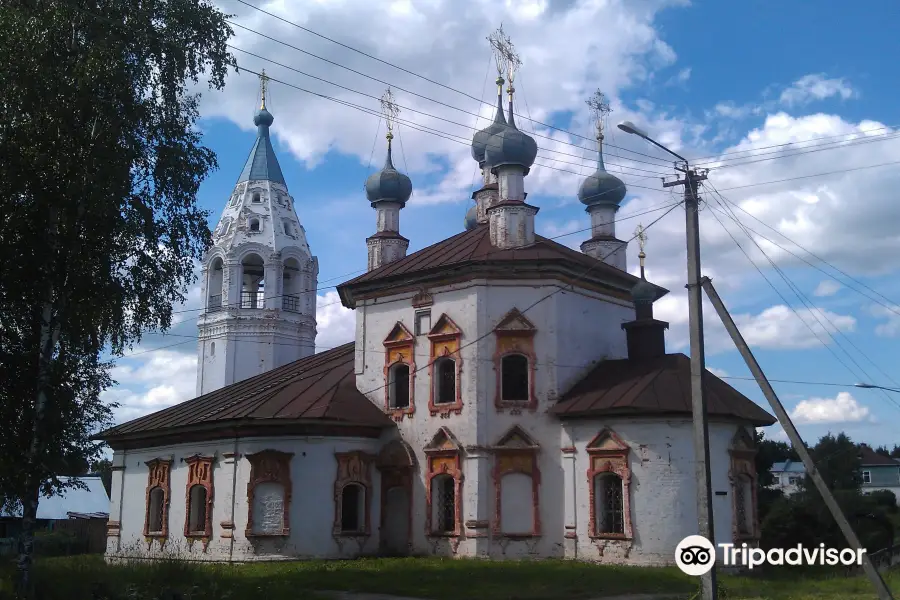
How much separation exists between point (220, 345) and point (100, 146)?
21206 mm

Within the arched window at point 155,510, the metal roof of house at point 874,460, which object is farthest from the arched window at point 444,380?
the metal roof of house at point 874,460

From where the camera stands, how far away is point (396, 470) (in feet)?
77.6

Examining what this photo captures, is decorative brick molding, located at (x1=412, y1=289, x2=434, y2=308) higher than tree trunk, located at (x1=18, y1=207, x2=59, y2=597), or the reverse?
decorative brick molding, located at (x1=412, y1=289, x2=434, y2=308)

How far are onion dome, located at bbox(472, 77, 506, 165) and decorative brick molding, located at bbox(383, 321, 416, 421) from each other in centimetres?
682

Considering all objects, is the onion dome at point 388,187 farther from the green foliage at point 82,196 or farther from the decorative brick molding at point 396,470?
the green foliage at point 82,196

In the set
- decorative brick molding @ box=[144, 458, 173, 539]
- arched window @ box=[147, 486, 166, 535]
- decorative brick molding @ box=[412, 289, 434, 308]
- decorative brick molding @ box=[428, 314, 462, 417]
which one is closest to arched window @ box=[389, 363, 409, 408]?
decorative brick molding @ box=[428, 314, 462, 417]

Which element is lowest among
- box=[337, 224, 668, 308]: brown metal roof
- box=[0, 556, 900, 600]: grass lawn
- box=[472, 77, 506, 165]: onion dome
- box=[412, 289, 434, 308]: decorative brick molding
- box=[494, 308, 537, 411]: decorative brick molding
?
box=[0, 556, 900, 600]: grass lawn

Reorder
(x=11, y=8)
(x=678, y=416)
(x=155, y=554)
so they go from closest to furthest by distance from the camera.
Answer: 1. (x=11, y=8)
2. (x=678, y=416)
3. (x=155, y=554)

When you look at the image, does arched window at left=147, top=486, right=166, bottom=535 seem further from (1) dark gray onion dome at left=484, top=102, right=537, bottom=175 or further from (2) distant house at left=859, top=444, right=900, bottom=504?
(2) distant house at left=859, top=444, right=900, bottom=504

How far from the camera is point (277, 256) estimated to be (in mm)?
35438

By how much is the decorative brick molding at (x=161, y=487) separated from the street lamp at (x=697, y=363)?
16.0 metres

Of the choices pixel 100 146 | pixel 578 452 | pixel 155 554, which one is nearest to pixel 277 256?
pixel 155 554

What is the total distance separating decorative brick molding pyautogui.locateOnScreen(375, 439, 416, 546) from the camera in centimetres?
2339

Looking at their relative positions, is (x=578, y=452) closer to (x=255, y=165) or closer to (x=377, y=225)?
(x=377, y=225)
